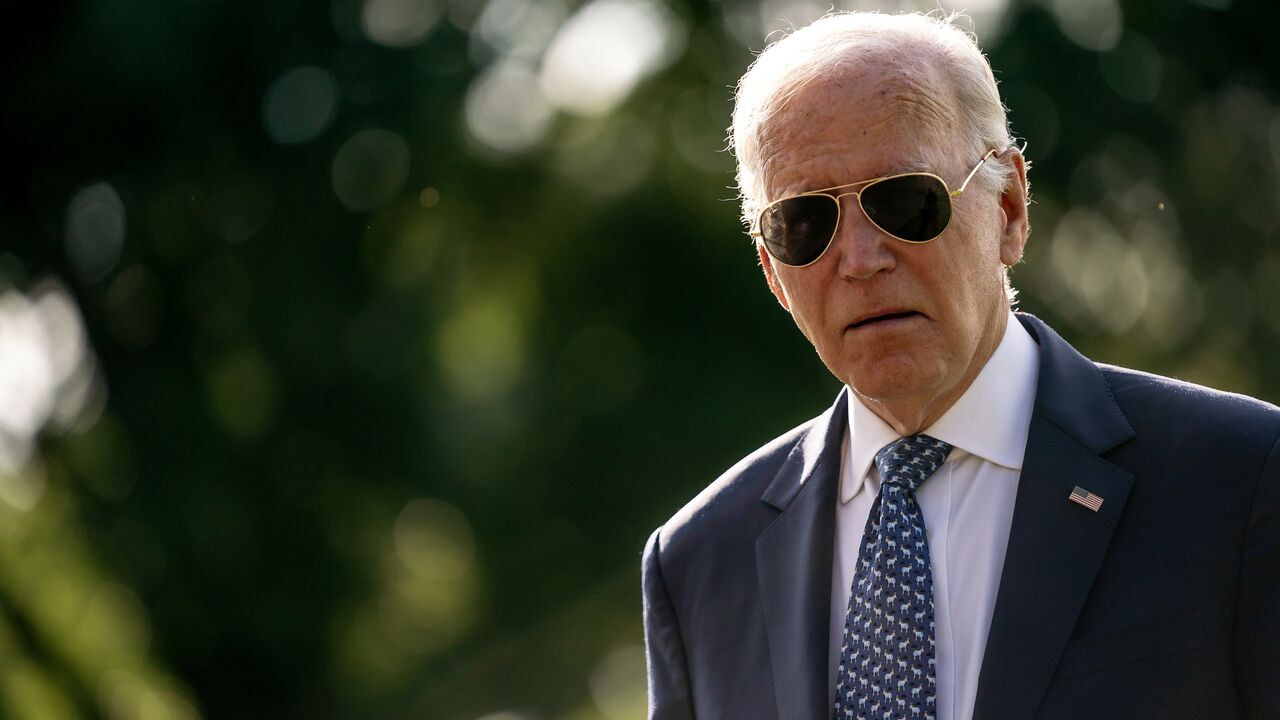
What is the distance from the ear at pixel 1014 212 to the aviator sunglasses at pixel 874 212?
3.9 inches

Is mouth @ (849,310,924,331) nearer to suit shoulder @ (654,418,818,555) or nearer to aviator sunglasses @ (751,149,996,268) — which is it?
aviator sunglasses @ (751,149,996,268)

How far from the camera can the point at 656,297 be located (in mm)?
8711

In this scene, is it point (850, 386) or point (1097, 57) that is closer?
point (850, 386)

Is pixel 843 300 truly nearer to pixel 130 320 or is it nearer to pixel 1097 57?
pixel 1097 57

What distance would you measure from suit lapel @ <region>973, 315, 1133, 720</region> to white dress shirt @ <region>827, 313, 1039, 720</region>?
0.07m

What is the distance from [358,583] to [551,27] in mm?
3789

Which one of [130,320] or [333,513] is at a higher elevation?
[130,320]

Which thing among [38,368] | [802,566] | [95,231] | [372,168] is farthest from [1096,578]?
[38,368]

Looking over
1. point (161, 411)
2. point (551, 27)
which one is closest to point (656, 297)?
point (551, 27)

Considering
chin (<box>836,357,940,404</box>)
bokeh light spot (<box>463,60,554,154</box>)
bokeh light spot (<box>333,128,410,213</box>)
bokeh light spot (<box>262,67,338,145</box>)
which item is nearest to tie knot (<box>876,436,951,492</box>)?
chin (<box>836,357,940,404</box>)

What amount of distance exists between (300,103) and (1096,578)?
24.8 ft

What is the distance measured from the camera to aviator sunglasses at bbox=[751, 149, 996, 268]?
2.40 metres

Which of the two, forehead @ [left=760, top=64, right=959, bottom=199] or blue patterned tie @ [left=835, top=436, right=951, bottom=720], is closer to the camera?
blue patterned tie @ [left=835, top=436, right=951, bottom=720]

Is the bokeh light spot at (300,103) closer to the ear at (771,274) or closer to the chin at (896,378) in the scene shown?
the ear at (771,274)
